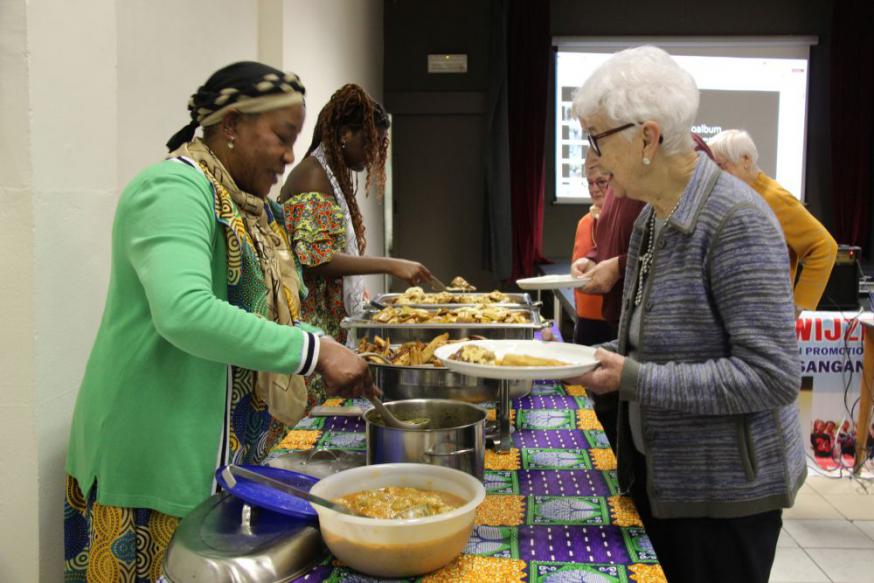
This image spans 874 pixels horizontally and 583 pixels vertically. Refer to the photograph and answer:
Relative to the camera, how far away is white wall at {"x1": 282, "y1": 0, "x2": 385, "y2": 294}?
131 inches

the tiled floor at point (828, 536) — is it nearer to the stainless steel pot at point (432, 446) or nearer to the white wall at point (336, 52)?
the stainless steel pot at point (432, 446)

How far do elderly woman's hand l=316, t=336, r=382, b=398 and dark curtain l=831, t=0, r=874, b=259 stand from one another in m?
5.79

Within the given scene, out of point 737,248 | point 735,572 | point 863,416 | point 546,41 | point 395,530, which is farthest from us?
point 546,41

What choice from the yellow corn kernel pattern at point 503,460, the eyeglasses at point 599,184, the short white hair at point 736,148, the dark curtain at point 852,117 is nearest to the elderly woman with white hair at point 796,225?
the short white hair at point 736,148

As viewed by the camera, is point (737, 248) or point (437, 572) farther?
point (737, 248)

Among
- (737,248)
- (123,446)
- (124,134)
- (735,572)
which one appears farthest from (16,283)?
(735,572)

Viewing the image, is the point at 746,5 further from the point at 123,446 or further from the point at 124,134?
the point at 123,446

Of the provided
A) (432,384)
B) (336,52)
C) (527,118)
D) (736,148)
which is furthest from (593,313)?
(527,118)

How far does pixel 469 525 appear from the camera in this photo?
3.23 ft

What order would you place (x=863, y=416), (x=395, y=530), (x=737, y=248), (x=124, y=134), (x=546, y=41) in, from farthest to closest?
(x=546, y=41) < (x=863, y=416) < (x=124, y=134) < (x=737, y=248) < (x=395, y=530)

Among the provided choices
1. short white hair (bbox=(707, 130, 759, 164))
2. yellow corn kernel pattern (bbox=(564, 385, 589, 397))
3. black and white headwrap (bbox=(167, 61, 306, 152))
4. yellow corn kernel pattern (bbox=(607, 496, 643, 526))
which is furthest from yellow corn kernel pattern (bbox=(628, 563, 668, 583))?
short white hair (bbox=(707, 130, 759, 164))

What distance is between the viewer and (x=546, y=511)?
1.21m

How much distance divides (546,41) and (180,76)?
4.38 meters

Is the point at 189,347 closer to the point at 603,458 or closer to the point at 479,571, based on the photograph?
the point at 479,571
